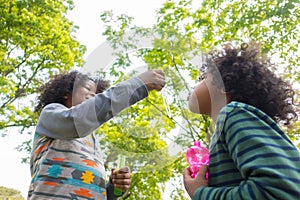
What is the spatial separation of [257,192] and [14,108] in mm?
8739

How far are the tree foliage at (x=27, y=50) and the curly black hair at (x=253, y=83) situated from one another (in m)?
7.35

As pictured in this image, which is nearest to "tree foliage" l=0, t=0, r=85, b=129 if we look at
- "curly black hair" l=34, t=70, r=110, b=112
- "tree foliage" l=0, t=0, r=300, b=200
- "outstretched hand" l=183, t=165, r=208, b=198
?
"tree foliage" l=0, t=0, r=300, b=200

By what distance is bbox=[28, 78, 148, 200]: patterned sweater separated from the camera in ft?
4.90

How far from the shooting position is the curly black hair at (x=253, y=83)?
1.29 metres

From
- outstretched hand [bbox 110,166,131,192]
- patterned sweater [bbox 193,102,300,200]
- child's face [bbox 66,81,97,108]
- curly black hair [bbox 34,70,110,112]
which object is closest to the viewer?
patterned sweater [bbox 193,102,300,200]

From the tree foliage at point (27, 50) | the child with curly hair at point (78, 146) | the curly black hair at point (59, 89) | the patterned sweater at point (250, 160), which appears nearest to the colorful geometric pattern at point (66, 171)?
the child with curly hair at point (78, 146)

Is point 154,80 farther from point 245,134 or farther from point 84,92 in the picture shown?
point 245,134

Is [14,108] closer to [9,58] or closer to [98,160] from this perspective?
[9,58]

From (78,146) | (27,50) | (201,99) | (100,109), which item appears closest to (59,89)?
(78,146)

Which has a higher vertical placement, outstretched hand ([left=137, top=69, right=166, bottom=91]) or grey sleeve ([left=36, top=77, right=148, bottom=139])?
outstretched hand ([left=137, top=69, right=166, bottom=91])

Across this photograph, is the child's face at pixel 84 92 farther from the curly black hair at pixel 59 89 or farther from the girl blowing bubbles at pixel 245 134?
the girl blowing bubbles at pixel 245 134

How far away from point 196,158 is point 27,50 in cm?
819

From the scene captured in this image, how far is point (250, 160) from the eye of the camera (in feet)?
3.08

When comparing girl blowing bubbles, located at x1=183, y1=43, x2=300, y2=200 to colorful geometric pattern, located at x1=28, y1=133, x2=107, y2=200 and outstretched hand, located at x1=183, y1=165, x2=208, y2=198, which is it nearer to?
outstretched hand, located at x1=183, y1=165, x2=208, y2=198
